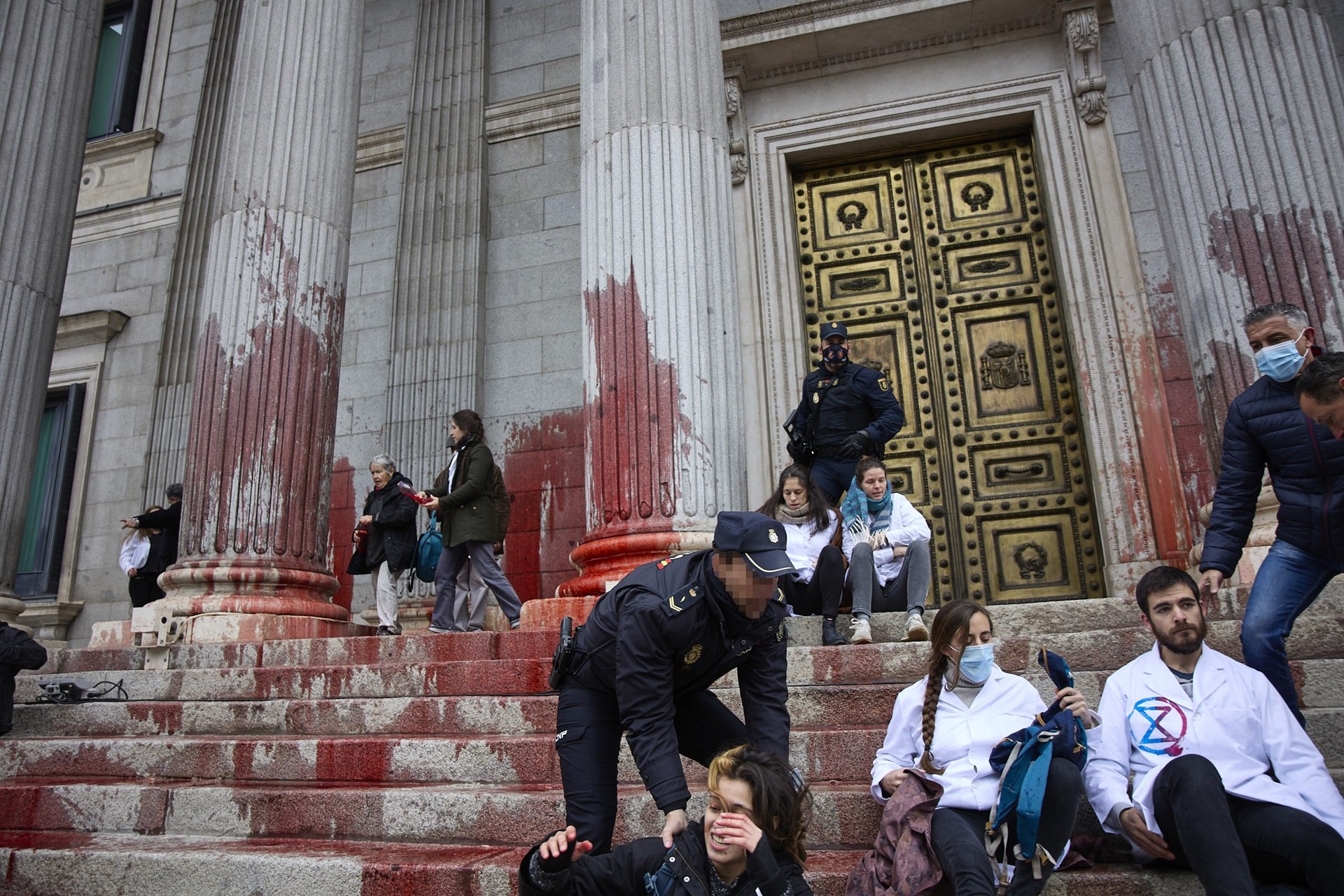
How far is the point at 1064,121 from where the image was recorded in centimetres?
1012

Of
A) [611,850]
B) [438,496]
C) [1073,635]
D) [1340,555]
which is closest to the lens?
[611,850]

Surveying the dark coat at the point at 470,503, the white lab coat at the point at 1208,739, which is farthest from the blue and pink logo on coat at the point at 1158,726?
the dark coat at the point at 470,503

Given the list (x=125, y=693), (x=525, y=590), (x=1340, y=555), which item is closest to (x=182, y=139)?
(x=525, y=590)

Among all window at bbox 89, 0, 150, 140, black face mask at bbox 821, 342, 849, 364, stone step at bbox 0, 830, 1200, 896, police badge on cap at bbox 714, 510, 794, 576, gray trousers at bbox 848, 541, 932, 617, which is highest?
window at bbox 89, 0, 150, 140

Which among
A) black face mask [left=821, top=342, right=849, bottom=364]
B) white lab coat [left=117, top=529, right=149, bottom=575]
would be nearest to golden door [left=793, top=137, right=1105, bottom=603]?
black face mask [left=821, top=342, right=849, bottom=364]

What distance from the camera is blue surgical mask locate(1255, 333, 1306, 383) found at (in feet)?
13.5

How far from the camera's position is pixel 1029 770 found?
11.0ft

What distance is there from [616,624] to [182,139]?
13.7 meters

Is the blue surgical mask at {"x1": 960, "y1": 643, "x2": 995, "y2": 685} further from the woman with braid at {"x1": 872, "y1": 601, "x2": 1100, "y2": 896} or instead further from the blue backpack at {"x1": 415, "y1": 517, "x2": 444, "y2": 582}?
the blue backpack at {"x1": 415, "y1": 517, "x2": 444, "y2": 582}

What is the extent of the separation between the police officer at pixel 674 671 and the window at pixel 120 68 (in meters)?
14.5

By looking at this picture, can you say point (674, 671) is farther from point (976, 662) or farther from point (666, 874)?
point (976, 662)

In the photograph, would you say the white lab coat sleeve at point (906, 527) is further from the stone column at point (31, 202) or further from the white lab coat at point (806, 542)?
the stone column at point (31, 202)

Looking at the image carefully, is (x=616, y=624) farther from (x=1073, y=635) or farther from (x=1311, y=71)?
(x=1311, y=71)

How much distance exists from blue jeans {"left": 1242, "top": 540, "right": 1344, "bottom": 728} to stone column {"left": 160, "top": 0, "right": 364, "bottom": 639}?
6.78 m
